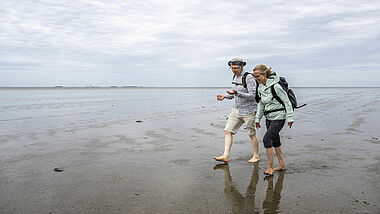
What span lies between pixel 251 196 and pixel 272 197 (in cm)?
30

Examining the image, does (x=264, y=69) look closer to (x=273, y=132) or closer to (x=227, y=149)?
(x=273, y=132)

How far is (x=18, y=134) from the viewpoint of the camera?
9.56 metres

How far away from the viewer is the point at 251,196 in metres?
4.20

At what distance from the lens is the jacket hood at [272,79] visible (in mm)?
5129

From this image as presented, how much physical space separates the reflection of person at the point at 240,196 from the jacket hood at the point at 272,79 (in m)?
1.68

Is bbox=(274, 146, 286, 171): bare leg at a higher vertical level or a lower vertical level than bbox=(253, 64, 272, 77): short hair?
lower

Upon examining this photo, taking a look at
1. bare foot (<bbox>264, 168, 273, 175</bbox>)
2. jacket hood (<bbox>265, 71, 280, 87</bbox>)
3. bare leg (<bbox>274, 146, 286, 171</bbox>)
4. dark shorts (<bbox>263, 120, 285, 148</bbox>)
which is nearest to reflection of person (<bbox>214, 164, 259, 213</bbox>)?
bare foot (<bbox>264, 168, 273, 175</bbox>)

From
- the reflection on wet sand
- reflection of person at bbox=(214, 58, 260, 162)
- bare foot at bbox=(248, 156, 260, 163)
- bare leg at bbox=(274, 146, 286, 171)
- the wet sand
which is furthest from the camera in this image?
bare foot at bbox=(248, 156, 260, 163)

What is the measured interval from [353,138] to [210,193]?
638 cm

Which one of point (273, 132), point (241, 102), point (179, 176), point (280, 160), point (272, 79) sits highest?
point (272, 79)

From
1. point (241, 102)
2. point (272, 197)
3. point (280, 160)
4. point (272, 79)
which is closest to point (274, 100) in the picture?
point (272, 79)

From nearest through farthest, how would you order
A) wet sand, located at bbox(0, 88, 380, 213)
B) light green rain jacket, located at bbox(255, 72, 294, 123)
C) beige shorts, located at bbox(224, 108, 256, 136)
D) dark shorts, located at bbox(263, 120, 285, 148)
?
wet sand, located at bbox(0, 88, 380, 213), light green rain jacket, located at bbox(255, 72, 294, 123), dark shorts, located at bbox(263, 120, 285, 148), beige shorts, located at bbox(224, 108, 256, 136)

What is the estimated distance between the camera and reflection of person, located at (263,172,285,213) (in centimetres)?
379

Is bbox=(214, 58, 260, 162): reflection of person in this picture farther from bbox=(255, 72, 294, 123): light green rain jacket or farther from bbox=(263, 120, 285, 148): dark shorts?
bbox=(263, 120, 285, 148): dark shorts
